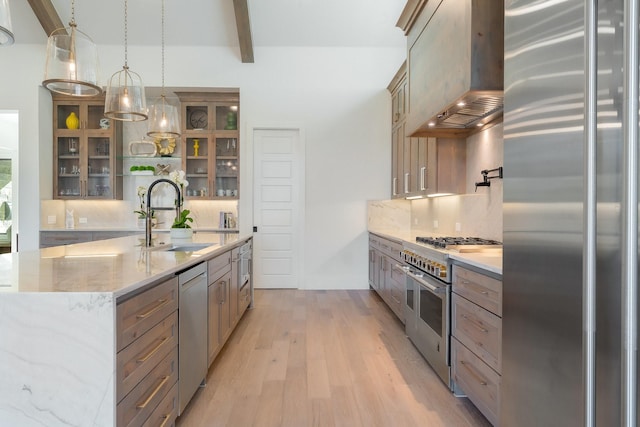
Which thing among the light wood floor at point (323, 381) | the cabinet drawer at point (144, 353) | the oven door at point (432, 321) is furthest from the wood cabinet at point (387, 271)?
the cabinet drawer at point (144, 353)

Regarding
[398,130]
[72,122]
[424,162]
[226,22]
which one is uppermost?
[226,22]

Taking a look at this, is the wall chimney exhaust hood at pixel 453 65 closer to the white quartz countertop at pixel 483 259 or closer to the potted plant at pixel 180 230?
the white quartz countertop at pixel 483 259

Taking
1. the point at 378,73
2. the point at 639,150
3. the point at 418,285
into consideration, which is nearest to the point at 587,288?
the point at 639,150

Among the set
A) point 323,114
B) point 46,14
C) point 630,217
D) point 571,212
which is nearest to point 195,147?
point 323,114

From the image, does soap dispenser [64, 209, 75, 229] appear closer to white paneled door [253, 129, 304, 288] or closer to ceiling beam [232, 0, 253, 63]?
white paneled door [253, 129, 304, 288]

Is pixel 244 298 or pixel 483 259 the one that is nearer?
pixel 483 259

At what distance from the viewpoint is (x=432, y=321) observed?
99.3 inches

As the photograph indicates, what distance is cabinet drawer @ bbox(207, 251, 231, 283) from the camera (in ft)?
7.98

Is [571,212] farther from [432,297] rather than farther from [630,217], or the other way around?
[432,297]

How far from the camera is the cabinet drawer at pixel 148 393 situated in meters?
1.28

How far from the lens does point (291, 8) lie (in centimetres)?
461

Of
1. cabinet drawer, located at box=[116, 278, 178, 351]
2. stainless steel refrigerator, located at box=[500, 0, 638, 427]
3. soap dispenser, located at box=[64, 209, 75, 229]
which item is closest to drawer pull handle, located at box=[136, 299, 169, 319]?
cabinet drawer, located at box=[116, 278, 178, 351]

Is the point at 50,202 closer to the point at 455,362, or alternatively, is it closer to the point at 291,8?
the point at 291,8

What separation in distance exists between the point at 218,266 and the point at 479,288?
1796 mm
